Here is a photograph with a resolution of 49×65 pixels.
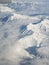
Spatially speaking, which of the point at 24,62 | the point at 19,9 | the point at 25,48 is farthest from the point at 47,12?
the point at 24,62

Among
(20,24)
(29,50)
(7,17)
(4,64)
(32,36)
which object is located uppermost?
(7,17)

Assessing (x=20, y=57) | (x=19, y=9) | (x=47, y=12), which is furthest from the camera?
(x=19, y=9)

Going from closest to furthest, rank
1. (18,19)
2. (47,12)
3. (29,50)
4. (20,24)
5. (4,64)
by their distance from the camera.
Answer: (4,64), (29,50), (20,24), (18,19), (47,12)

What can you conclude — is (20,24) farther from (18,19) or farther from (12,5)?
(12,5)

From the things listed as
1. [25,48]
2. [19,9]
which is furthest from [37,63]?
[19,9]

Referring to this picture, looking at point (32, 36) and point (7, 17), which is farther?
point (7, 17)

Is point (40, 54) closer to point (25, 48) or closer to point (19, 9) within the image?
point (25, 48)

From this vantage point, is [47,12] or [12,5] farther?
[12,5]

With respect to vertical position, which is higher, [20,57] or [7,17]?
[7,17]

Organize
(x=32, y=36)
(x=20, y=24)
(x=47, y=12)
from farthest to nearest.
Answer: (x=47, y=12), (x=20, y=24), (x=32, y=36)
